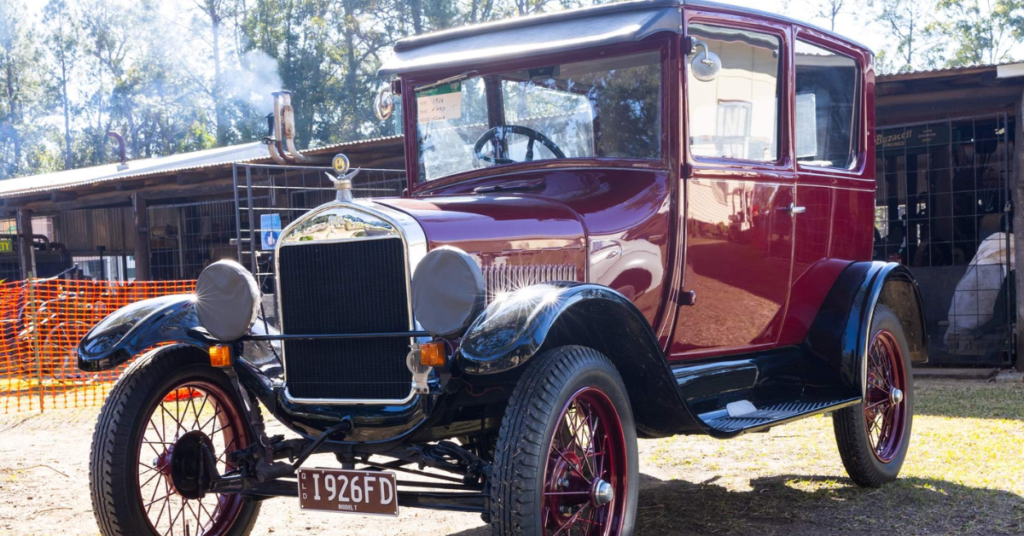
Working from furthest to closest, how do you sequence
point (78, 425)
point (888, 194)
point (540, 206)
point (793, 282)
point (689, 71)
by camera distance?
point (888, 194) → point (78, 425) → point (793, 282) → point (689, 71) → point (540, 206)

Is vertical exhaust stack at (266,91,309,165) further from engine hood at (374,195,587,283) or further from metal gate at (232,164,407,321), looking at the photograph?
engine hood at (374,195,587,283)

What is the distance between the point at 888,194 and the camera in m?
12.7

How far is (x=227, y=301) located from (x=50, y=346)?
8.12 metres

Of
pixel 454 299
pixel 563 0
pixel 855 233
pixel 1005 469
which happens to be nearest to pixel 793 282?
pixel 855 233

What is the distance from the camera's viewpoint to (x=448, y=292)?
307cm

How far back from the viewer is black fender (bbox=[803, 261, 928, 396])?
4492 mm

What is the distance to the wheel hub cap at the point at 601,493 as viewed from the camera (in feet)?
10.2

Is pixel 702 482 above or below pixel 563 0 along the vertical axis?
below

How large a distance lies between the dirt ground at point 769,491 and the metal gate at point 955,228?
132 inches

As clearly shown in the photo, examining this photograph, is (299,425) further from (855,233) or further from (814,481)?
(855,233)

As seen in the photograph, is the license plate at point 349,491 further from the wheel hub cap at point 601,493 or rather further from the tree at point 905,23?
the tree at point 905,23

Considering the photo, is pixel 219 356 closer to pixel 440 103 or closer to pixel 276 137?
pixel 440 103

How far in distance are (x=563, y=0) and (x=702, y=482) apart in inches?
1105

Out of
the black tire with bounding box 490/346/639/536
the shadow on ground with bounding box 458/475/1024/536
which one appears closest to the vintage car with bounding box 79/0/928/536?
the black tire with bounding box 490/346/639/536
